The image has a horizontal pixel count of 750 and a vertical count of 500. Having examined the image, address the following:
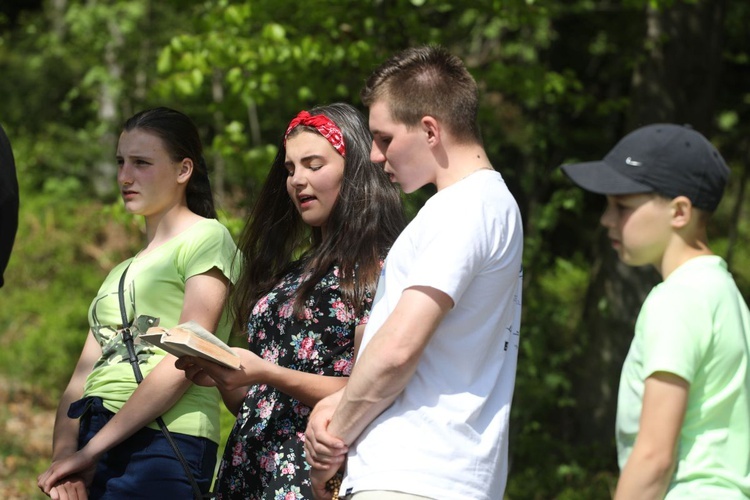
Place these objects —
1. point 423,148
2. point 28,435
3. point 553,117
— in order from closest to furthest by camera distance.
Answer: point 423,148
point 553,117
point 28,435

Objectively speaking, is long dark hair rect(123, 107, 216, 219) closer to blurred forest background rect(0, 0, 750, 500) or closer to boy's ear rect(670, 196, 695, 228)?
boy's ear rect(670, 196, 695, 228)

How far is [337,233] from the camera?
3076 millimetres

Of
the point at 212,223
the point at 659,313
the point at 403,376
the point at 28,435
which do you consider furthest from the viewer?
the point at 28,435

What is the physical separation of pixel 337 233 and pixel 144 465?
0.98 m

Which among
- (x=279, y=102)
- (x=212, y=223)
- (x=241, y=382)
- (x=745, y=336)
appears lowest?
(x=241, y=382)

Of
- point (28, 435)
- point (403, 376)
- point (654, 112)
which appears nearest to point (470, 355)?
point (403, 376)

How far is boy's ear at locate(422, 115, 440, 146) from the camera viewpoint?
8.36ft

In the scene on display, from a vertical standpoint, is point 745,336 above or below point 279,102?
below

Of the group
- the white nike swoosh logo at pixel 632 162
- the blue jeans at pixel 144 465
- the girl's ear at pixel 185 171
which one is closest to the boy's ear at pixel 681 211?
the white nike swoosh logo at pixel 632 162

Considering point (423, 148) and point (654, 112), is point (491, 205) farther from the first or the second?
point (654, 112)

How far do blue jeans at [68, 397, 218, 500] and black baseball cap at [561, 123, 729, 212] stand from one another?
1647 millimetres

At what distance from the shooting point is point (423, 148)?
2.57 m

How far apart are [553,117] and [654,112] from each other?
994 millimetres

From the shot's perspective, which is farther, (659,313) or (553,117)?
(553,117)
